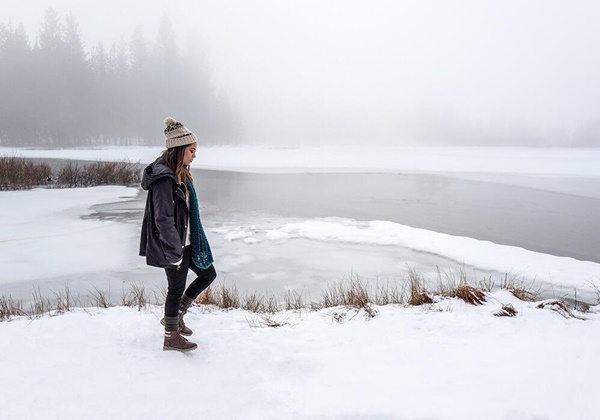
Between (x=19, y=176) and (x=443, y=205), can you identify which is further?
(x=19, y=176)

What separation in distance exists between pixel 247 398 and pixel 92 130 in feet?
192

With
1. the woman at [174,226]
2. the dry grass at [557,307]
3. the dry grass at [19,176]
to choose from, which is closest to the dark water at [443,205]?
the dry grass at [557,307]

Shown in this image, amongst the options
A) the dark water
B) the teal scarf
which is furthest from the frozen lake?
the teal scarf

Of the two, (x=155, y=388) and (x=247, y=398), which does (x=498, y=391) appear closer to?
(x=247, y=398)

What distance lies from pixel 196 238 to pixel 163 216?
458 mm

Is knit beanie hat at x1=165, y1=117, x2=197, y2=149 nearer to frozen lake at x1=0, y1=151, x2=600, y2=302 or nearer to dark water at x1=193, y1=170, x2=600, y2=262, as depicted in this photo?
frozen lake at x1=0, y1=151, x2=600, y2=302

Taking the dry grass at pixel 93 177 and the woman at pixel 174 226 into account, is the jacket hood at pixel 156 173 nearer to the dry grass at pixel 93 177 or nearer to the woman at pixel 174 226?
the woman at pixel 174 226

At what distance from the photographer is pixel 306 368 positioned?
10.5ft

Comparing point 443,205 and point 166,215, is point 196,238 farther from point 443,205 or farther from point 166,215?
point 443,205

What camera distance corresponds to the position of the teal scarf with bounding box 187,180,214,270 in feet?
11.0

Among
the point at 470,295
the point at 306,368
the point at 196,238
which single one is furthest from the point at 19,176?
the point at 470,295

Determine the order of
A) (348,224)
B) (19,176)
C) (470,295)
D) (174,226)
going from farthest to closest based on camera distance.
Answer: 1. (19,176)
2. (348,224)
3. (470,295)
4. (174,226)

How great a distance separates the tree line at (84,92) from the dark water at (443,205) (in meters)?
37.5

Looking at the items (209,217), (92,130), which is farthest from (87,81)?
(209,217)
